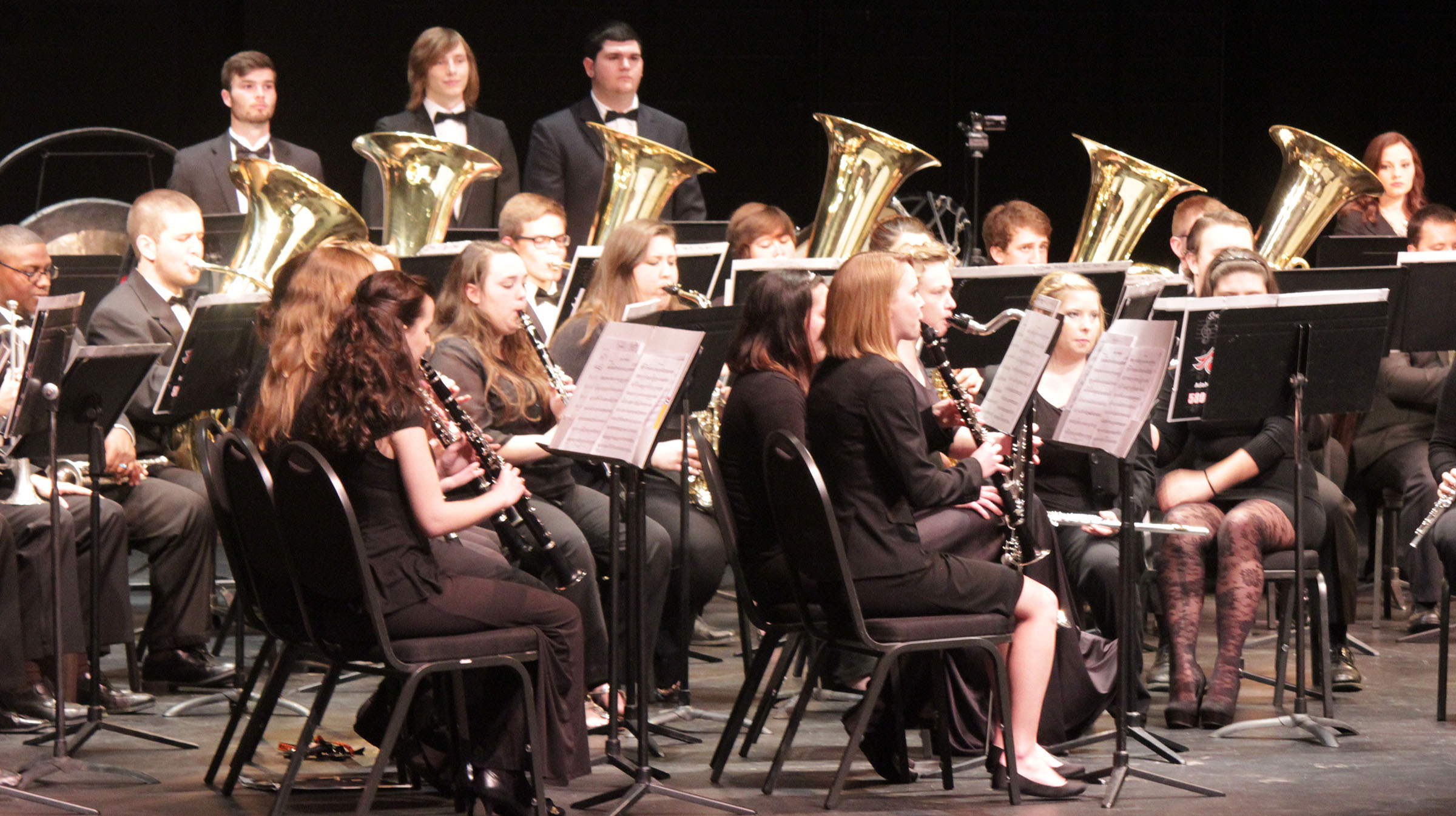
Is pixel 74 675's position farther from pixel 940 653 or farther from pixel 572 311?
pixel 940 653

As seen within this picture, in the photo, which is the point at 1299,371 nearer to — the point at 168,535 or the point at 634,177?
the point at 634,177

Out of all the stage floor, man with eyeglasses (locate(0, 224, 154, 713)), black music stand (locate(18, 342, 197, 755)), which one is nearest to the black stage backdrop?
man with eyeglasses (locate(0, 224, 154, 713))

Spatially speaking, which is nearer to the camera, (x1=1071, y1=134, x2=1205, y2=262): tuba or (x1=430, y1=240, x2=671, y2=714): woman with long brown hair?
(x1=430, y1=240, x2=671, y2=714): woman with long brown hair

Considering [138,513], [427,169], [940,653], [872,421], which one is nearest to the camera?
[872,421]

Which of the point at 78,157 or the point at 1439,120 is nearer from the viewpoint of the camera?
the point at 78,157

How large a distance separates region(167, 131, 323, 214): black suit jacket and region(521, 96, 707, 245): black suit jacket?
83 cm

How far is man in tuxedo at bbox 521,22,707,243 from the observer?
689cm

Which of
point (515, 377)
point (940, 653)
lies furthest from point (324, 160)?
point (940, 653)

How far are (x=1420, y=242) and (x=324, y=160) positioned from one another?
Result: 5137 mm

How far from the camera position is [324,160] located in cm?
898

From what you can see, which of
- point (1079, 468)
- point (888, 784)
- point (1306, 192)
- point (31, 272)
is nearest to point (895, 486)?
point (888, 784)

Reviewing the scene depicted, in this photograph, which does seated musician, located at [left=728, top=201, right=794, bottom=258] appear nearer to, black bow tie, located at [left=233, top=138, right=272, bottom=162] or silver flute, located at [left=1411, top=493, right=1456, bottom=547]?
black bow tie, located at [left=233, top=138, right=272, bottom=162]

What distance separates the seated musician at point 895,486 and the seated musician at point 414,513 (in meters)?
0.67

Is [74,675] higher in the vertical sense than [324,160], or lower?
lower
